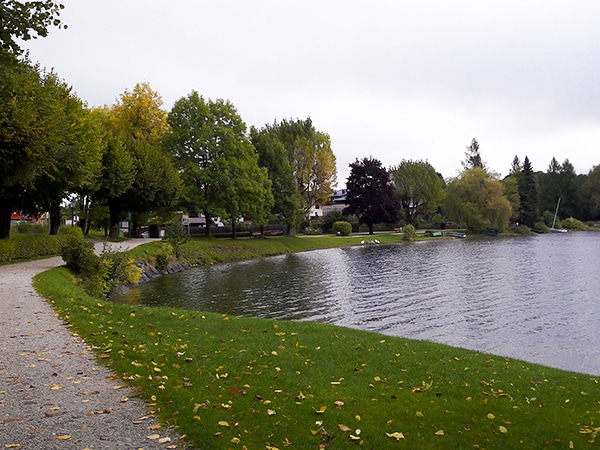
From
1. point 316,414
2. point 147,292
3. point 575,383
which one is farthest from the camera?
point 147,292

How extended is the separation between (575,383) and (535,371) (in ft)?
3.02

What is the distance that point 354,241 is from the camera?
64062mm

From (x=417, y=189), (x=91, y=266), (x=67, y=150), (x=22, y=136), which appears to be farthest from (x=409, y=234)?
(x=22, y=136)

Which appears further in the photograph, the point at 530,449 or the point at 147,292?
the point at 147,292

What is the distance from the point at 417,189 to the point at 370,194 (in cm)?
1312

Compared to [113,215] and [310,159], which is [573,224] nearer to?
[310,159]

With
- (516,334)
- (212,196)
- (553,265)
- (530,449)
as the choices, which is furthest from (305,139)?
(530,449)

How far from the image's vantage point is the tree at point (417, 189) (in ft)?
282

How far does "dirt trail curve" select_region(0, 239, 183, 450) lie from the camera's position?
5531mm

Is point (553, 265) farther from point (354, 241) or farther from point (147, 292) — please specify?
point (354, 241)

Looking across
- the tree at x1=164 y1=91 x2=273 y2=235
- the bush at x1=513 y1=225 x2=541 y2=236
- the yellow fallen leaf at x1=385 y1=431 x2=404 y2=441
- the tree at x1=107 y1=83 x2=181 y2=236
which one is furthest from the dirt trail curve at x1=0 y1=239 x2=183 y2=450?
the bush at x1=513 y1=225 x2=541 y2=236

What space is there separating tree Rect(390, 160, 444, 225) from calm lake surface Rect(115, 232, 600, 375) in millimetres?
49056

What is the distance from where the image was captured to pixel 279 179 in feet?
183

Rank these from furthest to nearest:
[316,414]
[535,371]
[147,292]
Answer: [147,292] < [535,371] < [316,414]
